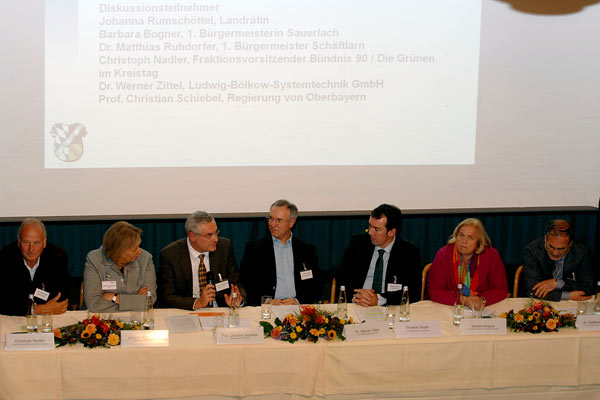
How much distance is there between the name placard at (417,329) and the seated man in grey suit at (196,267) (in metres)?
0.99

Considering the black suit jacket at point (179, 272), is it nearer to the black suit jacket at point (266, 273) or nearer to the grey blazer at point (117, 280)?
the grey blazer at point (117, 280)

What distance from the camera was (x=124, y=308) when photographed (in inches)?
146

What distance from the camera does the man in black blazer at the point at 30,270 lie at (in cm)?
381

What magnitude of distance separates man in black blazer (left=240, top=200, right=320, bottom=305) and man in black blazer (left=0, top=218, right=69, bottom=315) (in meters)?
1.17

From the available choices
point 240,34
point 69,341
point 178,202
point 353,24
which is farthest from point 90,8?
point 69,341

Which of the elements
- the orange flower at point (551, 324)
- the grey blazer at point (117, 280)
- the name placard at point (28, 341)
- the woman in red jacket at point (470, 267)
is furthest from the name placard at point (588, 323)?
the name placard at point (28, 341)

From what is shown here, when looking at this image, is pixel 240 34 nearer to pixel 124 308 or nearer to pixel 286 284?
pixel 286 284

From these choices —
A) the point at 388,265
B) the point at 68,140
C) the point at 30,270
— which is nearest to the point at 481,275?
the point at 388,265

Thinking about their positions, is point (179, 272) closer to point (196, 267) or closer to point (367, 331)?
point (196, 267)

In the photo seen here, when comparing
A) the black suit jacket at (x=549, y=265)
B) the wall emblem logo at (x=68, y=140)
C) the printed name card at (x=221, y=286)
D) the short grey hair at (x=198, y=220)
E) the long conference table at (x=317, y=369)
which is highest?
the wall emblem logo at (x=68, y=140)

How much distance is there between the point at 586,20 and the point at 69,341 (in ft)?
14.8

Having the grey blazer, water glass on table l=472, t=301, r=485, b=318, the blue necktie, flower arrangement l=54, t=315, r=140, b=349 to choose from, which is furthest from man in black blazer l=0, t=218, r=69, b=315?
water glass on table l=472, t=301, r=485, b=318

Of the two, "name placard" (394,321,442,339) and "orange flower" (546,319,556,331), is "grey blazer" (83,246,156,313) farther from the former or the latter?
"orange flower" (546,319,556,331)

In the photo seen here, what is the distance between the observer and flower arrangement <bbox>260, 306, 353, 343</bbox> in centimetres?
323
